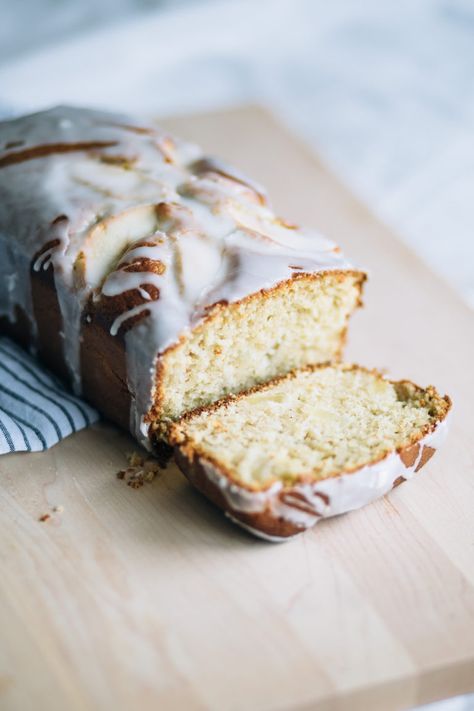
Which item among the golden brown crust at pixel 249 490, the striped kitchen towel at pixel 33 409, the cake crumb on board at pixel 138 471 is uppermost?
the golden brown crust at pixel 249 490

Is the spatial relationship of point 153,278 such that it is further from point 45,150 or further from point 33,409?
point 45,150

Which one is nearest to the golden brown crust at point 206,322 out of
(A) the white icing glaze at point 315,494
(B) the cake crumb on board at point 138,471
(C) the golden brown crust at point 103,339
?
(C) the golden brown crust at point 103,339

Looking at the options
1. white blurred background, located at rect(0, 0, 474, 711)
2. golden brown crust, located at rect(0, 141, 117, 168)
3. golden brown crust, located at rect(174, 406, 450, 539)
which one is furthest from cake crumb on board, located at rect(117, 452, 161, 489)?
white blurred background, located at rect(0, 0, 474, 711)

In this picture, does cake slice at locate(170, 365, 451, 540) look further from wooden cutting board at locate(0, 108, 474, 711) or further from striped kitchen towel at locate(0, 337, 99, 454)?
striped kitchen towel at locate(0, 337, 99, 454)

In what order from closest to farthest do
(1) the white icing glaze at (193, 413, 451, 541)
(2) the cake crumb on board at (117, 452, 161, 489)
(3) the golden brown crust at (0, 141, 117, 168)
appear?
(1) the white icing glaze at (193, 413, 451, 541) < (2) the cake crumb on board at (117, 452, 161, 489) < (3) the golden brown crust at (0, 141, 117, 168)

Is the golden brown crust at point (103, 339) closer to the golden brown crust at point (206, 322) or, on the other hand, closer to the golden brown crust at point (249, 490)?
the golden brown crust at point (206, 322)

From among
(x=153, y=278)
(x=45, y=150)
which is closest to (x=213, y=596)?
(x=153, y=278)
